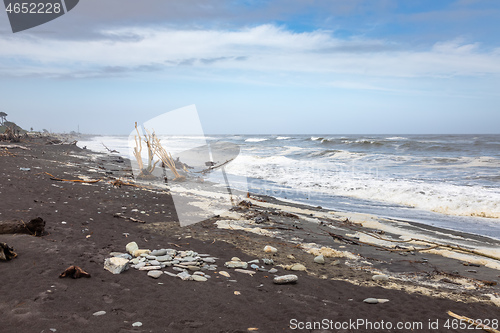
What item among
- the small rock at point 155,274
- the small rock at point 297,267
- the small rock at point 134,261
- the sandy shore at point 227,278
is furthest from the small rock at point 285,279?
the small rock at point 134,261

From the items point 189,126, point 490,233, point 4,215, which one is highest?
point 189,126

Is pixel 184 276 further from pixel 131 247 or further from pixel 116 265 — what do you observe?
pixel 131 247

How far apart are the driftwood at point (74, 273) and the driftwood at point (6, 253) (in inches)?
25.7

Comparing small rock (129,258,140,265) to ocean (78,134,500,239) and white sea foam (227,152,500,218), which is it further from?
white sea foam (227,152,500,218)

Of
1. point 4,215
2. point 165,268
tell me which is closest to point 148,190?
point 4,215

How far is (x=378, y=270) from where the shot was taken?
4.23 m

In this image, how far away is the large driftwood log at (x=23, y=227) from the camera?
3.83 metres

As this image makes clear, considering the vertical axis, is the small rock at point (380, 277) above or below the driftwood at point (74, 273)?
below

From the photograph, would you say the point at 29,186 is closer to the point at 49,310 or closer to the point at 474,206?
the point at 49,310

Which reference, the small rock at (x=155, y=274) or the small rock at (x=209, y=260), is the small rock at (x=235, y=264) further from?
the small rock at (x=155, y=274)

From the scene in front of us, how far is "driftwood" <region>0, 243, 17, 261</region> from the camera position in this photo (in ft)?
10.1

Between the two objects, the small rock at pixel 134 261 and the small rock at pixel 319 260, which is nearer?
the small rock at pixel 134 261

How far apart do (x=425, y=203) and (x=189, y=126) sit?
7.26 metres

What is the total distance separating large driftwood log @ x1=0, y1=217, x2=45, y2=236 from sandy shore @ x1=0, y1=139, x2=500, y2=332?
0.14 metres
